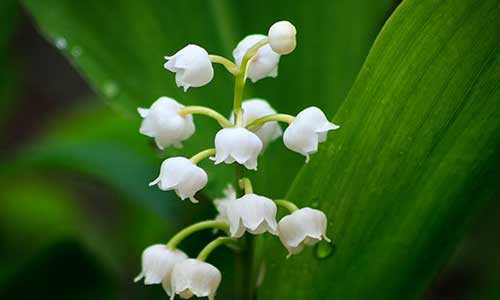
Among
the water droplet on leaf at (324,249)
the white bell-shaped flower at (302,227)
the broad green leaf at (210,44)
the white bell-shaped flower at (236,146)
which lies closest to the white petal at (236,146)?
the white bell-shaped flower at (236,146)

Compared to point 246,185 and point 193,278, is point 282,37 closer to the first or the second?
point 246,185

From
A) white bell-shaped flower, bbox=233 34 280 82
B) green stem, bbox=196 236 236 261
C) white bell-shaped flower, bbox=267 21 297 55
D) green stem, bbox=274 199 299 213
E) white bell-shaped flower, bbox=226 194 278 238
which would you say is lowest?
green stem, bbox=196 236 236 261

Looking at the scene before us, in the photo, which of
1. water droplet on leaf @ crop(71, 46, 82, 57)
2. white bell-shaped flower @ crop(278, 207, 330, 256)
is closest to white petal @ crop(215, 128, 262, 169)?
white bell-shaped flower @ crop(278, 207, 330, 256)

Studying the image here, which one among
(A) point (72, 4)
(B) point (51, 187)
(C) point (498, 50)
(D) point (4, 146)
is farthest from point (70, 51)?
(D) point (4, 146)

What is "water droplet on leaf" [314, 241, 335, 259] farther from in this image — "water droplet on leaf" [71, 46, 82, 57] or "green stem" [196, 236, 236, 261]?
"water droplet on leaf" [71, 46, 82, 57]

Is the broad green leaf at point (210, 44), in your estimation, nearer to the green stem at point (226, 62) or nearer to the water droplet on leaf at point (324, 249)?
the water droplet on leaf at point (324, 249)

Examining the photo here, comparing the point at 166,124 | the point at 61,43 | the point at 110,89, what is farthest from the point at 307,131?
the point at 61,43
